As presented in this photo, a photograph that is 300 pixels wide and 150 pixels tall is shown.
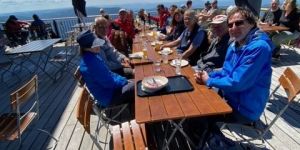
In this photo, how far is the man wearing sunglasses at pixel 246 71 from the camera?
6.52 ft

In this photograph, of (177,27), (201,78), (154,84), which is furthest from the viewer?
(177,27)

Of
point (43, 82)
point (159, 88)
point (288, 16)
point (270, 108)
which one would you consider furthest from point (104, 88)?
point (288, 16)

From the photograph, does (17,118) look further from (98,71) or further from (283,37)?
(283,37)

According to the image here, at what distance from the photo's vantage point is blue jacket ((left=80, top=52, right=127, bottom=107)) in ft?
8.82

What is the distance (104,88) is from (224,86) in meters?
1.37

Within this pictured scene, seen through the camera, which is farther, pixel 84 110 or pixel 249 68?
pixel 84 110

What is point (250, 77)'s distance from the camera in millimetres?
2000

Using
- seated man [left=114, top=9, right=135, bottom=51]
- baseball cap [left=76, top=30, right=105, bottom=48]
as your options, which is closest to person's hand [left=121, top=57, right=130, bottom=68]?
baseball cap [left=76, top=30, right=105, bottom=48]

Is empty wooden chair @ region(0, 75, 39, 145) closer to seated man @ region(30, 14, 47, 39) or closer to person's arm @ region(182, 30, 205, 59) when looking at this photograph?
person's arm @ region(182, 30, 205, 59)

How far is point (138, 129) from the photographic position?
241 centimetres

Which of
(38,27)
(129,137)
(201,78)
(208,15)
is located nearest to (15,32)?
(38,27)

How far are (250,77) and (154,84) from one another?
82cm

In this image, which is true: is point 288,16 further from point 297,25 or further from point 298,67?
point 298,67

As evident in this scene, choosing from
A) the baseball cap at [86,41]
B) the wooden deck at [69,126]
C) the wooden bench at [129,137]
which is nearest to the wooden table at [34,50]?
the wooden deck at [69,126]
